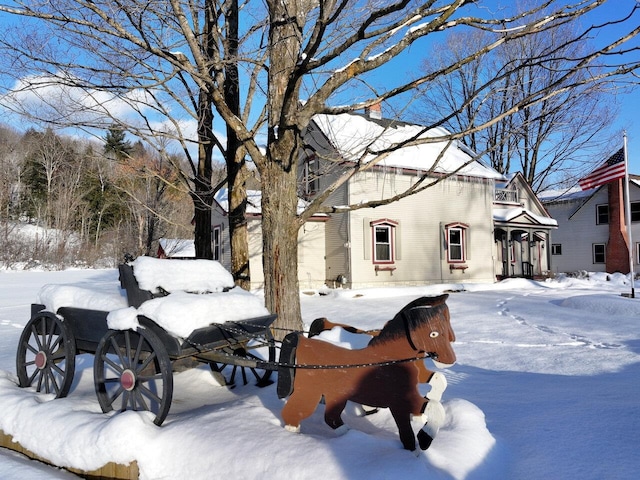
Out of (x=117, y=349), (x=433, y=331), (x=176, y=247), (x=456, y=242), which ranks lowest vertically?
(x=117, y=349)

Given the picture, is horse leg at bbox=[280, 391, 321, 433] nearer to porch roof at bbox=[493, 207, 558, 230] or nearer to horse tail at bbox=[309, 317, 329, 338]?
horse tail at bbox=[309, 317, 329, 338]

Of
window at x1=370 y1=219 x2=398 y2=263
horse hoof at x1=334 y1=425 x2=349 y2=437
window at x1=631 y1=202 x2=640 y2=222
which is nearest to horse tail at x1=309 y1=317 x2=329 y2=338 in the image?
horse hoof at x1=334 y1=425 x2=349 y2=437

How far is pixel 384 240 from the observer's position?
64.0ft

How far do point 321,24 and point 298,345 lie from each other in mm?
3365

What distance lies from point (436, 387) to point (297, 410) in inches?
41.6

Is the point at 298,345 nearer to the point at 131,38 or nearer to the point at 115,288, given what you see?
the point at 115,288

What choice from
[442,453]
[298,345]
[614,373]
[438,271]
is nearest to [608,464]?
[442,453]

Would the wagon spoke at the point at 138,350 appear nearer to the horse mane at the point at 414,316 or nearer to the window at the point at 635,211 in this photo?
the horse mane at the point at 414,316

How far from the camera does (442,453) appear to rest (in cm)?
311

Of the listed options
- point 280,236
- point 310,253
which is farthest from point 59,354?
point 310,253

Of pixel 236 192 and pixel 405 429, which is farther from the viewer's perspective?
pixel 236 192

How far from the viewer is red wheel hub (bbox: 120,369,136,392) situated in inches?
154

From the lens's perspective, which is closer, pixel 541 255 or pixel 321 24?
pixel 321 24

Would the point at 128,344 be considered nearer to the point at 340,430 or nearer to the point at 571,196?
the point at 340,430
